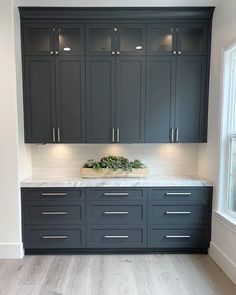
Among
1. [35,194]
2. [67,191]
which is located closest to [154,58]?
[67,191]

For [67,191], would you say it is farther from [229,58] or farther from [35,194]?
[229,58]

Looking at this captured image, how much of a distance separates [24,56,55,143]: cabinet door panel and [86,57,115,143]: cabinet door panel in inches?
17.9

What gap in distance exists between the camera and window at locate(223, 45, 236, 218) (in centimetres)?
273

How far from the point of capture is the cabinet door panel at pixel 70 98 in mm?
3027

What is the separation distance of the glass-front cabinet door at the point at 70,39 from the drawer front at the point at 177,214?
2.10 m

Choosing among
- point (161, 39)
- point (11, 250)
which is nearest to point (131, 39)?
point (161, 39)

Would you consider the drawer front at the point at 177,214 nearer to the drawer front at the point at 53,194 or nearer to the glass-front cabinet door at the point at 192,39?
the drawer front at the point at 53,194

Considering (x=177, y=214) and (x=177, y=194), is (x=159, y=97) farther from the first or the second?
(x=177, y=214)

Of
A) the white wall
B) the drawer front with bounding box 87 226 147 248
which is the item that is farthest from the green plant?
the white wall

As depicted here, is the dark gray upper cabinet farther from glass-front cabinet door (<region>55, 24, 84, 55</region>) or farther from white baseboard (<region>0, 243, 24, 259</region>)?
white baseboard (<region>0, 243, 24, 259</region>)

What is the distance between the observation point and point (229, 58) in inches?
→ 108

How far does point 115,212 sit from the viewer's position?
2984 mm

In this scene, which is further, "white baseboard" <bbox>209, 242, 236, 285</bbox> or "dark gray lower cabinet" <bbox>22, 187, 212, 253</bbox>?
"dark gray lower cabinet" <bbox>22, 187, 212, 253</bbox>

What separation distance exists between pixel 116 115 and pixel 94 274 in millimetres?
1818
